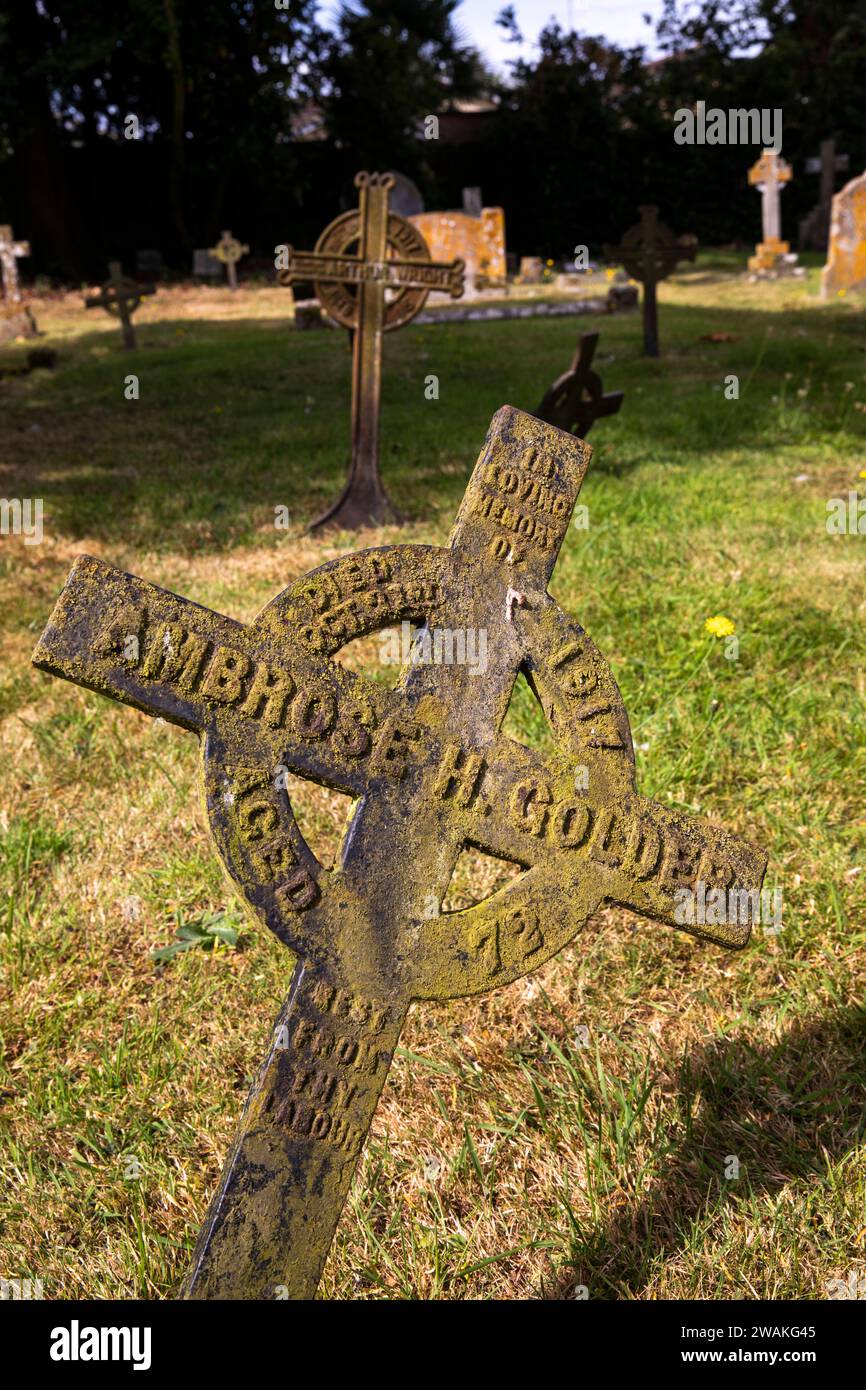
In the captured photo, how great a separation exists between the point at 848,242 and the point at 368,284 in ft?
31.0

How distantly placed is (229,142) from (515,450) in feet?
72.4

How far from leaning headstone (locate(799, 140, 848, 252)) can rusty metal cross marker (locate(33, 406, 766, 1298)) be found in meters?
22.2

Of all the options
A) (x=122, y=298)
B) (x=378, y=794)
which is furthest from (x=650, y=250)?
(x=378, y=794)

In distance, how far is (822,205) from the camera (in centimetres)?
2098

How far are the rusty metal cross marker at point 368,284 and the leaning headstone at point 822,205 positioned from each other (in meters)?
17.5

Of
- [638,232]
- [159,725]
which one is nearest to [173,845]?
[159,725]

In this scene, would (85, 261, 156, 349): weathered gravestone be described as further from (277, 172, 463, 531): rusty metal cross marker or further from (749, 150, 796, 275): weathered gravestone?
(749, 150, 796, 275): weathered gravestone

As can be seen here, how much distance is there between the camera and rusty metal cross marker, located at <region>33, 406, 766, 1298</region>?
1.35 m

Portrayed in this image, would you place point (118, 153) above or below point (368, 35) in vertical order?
below

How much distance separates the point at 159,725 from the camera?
357 cm

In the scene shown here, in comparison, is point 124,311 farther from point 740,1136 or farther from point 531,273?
point 740,1136

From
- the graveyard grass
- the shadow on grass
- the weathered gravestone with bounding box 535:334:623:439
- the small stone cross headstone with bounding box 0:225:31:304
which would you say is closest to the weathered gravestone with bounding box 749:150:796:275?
the small stone cross headstone with bounding box 0:225:31:304
